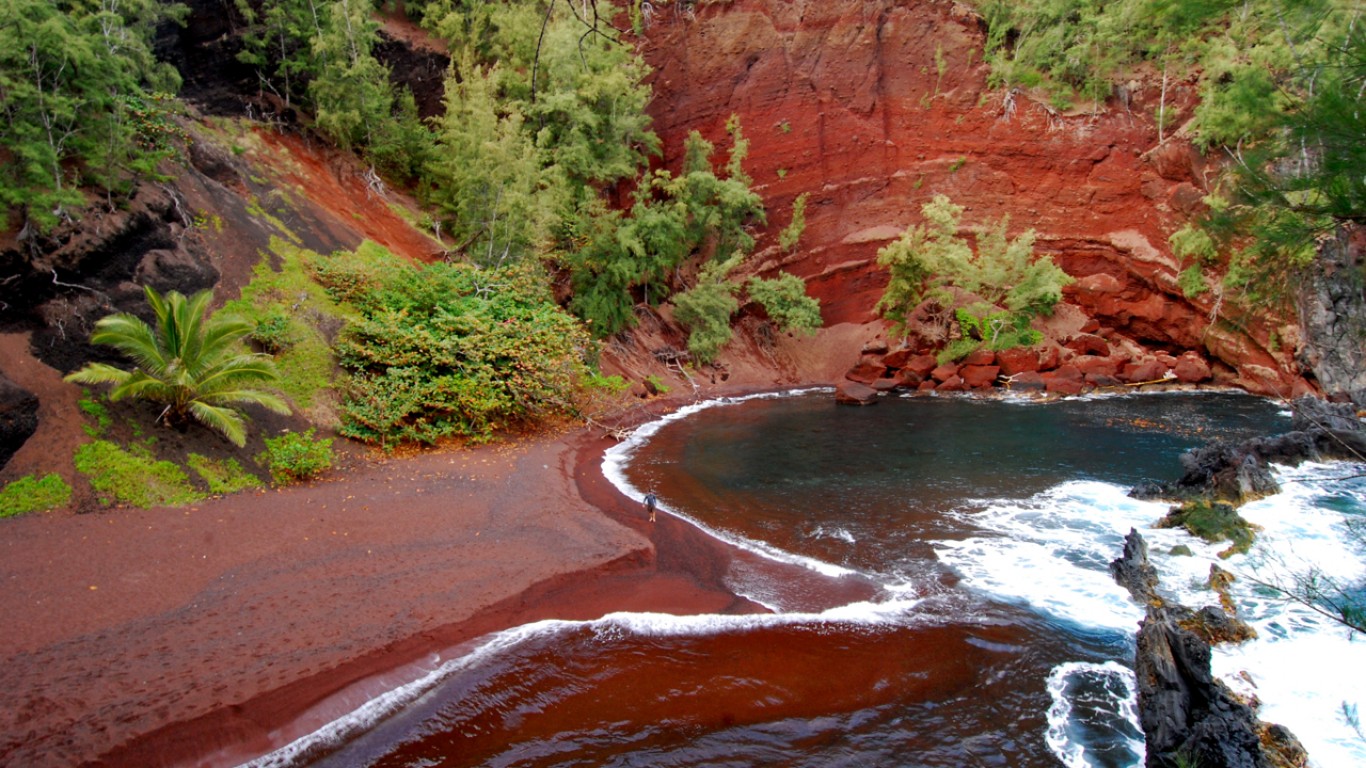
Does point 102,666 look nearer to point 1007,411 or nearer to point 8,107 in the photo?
point 8,107

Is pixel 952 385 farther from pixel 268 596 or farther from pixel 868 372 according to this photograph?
pixel 268 596

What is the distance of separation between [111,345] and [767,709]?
1024cm

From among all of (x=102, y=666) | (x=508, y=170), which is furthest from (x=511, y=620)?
(x=508, y=170)

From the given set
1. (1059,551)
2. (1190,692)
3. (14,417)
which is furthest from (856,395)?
(14,417)

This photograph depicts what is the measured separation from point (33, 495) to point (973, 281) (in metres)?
28.4

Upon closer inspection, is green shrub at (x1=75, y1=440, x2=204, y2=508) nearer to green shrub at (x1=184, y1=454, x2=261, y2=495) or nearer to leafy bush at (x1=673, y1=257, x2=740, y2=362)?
green shrub at (x1=184, y1=454, x2=261, y2=495)

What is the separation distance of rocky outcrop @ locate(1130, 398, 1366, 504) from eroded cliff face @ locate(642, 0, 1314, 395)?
15.6 m

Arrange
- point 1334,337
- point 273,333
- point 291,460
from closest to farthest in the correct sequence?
1. point 291,460
2. point 273,333
3. point 1334,337

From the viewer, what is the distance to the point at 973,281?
27.5m

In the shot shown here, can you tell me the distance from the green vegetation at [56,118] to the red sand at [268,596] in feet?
16.3

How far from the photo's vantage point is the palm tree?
9.05 metres

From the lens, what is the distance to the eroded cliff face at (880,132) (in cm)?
2900

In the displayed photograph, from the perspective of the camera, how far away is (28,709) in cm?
510

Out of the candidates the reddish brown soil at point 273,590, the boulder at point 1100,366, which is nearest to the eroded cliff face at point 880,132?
the boulder at point 1100,366
